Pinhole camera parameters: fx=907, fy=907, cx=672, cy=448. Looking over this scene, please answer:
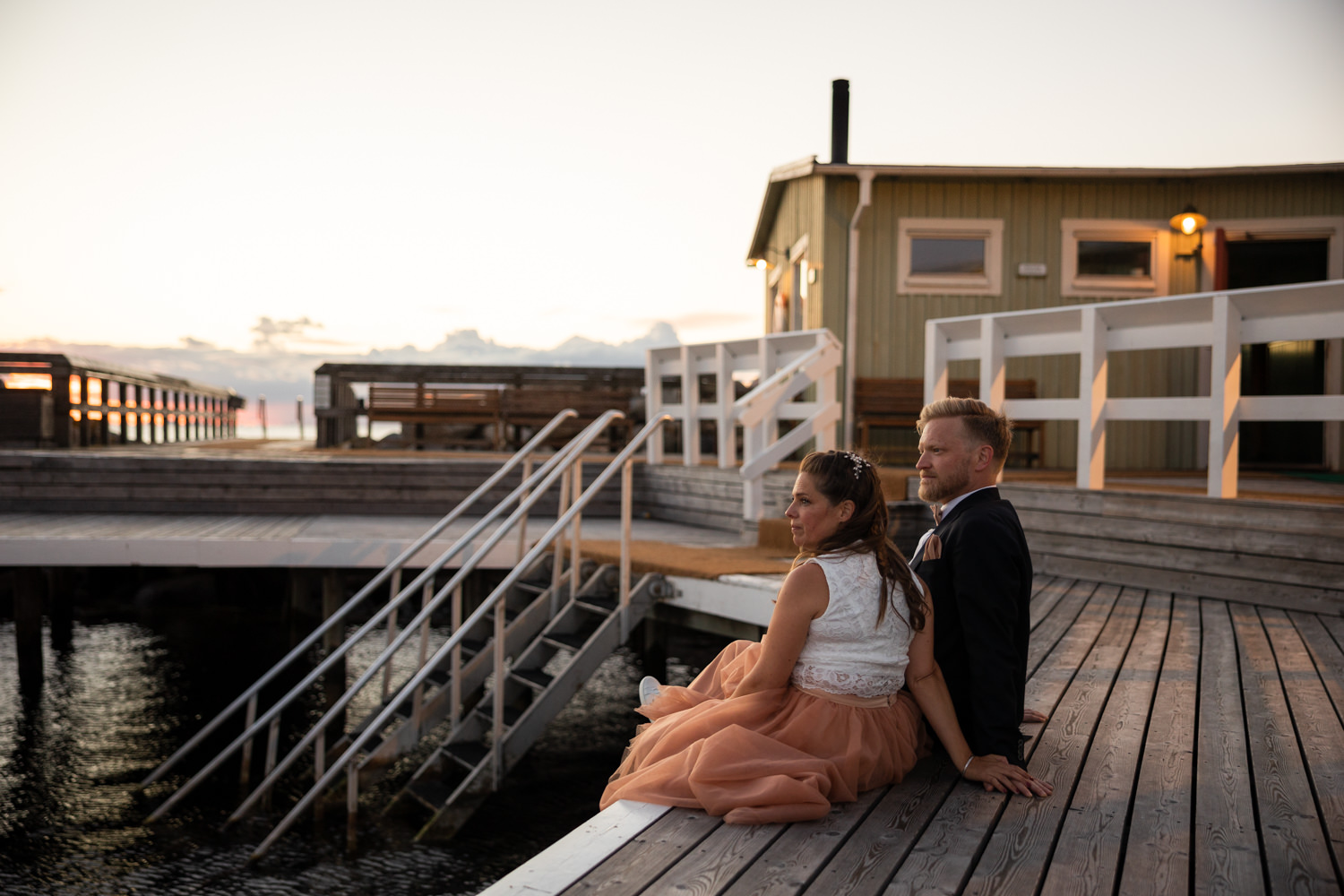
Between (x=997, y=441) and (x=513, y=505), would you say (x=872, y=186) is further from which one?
(x=997, y=441)

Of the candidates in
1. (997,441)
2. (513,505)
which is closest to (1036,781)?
(997,441)

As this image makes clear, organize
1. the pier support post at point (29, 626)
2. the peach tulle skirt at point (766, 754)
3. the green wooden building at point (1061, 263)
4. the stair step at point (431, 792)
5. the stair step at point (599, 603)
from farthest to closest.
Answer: the green wooden building at point (1061, 263)
the pier support post at point (29, 626)
the stair step at point (599, 603)
the stair step at point (431, 792)
the peach tulle skirt at point (766, 754)

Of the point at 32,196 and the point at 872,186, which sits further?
the point at 32,196

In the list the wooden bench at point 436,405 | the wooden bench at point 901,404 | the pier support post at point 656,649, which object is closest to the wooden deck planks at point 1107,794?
the pier support post at point 656,649

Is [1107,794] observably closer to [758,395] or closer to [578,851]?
[578,851]

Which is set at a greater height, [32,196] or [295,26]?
[295,26]

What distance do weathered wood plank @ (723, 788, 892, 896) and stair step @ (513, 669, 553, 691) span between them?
301cm

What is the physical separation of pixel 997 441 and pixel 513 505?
6609 mm

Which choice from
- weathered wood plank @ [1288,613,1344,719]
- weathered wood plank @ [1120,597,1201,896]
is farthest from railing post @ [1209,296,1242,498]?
weathered wood plank @ [1120,597,1201,896]

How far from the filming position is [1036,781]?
2.27 metres

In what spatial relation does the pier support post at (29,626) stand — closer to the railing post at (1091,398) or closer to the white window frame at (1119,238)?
the railing post at (1091,398)

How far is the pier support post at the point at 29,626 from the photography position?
715cm

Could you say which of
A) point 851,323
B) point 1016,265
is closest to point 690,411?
point 851,323

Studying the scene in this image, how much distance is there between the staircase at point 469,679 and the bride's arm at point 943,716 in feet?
7.46
